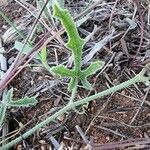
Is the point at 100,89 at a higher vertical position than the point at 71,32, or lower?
lower

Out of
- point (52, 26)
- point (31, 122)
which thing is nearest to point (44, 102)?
point (31, 122)

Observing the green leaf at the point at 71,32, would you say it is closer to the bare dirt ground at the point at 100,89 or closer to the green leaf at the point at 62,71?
the green leaf at the point at 62,71

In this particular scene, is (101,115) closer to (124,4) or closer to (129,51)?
(129,51)

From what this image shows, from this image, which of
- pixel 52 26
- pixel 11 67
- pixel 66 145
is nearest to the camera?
pixel 66 145

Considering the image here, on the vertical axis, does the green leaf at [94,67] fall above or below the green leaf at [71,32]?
below

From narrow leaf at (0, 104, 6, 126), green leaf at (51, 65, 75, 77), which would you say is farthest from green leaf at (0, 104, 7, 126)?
green leaf at (51, 65, 75, 77)

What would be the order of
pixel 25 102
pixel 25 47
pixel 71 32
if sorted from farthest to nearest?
1. pixel 25 47
2. pixel 25 102
3. pixel 71 32

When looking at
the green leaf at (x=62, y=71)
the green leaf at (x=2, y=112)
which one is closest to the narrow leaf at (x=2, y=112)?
the green leaf at (x=2, y=112)

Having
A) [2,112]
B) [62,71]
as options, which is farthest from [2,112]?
[62,71]

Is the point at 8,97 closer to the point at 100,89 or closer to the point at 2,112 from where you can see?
the point at 2,112
